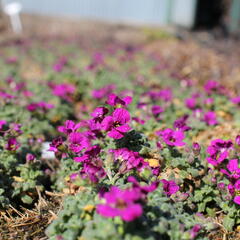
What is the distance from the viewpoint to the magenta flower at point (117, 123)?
1.71 m

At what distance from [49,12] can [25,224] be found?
11.4 meters

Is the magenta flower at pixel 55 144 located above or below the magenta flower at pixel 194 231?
above

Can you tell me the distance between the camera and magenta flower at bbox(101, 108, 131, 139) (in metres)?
1.71

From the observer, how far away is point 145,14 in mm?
10398

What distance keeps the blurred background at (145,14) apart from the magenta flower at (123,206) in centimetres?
788

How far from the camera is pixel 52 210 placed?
198cm

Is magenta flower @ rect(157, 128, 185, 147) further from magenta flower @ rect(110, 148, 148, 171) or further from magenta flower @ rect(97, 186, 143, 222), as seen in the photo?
magenta flower @ rect(97, 186, 143, 222)

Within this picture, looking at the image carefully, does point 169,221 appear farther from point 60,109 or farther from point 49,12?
point 49,12

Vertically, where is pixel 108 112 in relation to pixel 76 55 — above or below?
above

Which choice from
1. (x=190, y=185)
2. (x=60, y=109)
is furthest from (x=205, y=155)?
(x=60, y=109)

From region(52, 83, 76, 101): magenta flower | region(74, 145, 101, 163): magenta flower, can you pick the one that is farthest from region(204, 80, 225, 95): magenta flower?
region(74, 145, 101, 163): magenta flower

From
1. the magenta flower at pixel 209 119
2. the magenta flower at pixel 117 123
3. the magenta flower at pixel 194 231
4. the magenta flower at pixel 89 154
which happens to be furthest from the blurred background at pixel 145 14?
the magenta flower at pixel 194 231

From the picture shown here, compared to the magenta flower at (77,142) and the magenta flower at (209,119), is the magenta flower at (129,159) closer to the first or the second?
the magenta flower at (77,142)

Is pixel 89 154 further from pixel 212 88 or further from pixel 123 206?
pixel 212 88
